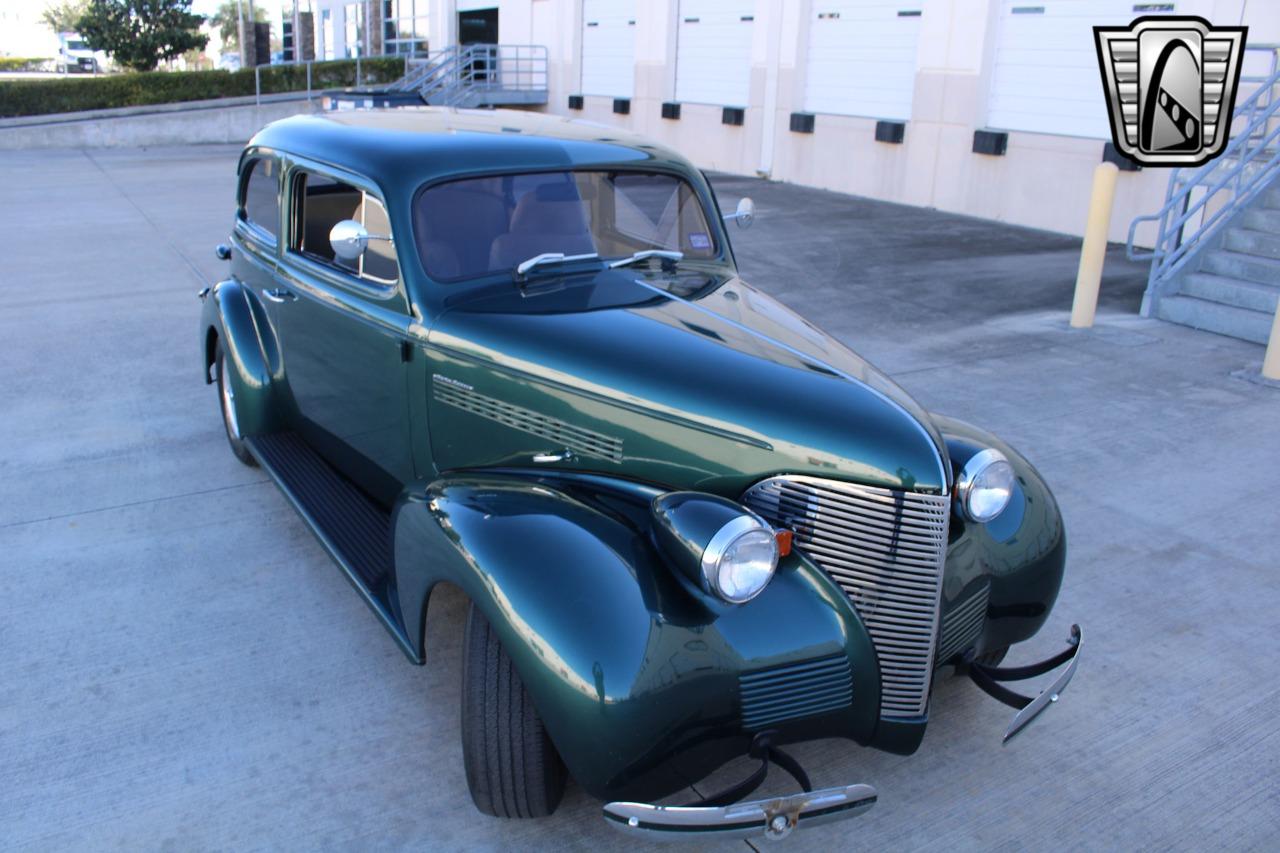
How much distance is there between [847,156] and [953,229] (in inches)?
133

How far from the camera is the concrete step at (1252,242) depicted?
8328 mm

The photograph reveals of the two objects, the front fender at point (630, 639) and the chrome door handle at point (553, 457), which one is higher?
the chrome door handle at point (553, 457)

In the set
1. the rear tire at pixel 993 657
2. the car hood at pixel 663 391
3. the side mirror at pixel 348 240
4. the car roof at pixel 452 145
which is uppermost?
the car roof at pixel 452 145

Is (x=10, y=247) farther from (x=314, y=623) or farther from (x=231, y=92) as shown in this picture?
(x=231, y=92)

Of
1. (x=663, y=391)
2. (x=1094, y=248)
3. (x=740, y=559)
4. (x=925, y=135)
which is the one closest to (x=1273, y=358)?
(x=1094, y=248)

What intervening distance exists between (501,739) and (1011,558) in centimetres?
159

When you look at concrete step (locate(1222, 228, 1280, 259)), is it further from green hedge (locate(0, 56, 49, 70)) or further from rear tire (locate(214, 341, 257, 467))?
green hedge (locate(0, 56, 49, 70))

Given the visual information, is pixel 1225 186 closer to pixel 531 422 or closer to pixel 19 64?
pixel 531 422

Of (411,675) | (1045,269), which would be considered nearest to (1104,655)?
(411,675)

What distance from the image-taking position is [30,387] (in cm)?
640

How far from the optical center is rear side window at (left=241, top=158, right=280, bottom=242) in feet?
15.1

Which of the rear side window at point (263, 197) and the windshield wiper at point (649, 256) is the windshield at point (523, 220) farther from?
the rear side window at point (263, 197)

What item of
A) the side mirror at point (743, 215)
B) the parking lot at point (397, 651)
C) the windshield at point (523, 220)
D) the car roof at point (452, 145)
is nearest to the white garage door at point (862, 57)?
the parking lot at point (397, 651)

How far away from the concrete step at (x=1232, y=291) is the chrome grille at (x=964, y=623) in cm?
628
